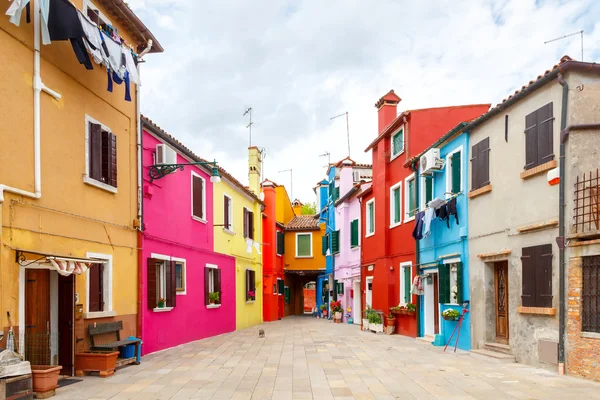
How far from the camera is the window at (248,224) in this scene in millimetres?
24453

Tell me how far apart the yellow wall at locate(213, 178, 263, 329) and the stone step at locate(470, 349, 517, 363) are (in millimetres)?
10238

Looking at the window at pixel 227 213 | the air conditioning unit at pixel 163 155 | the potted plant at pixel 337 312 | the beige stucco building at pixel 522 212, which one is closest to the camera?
the beige stucco building at pixel 522 212

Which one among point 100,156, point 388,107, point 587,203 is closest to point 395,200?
point 388,107

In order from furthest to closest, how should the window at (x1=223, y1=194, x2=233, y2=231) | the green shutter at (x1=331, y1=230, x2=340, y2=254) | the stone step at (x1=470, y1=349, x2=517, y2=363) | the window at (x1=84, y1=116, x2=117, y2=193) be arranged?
the green shutter at (x1=331, y1=230, x2=340, y2=254)
the window at (x1=223, y1=194, x2=233, y2=231)
the stone step at (x1=470, y1=349, x2=517, y2=363)
the window at (x1=84, y1=116, x2=117, y2=193)

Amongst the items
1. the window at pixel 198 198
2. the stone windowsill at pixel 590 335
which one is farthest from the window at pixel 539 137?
the window at pixel 198 198

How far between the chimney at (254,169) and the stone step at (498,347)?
16.8 meters

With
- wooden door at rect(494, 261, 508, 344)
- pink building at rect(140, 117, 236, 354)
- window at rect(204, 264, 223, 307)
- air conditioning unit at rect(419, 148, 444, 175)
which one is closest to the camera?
wooden door at rect(494, 261, 508, 344)

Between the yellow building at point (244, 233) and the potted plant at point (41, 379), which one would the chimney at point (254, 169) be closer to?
the yellow building at point (244, 233)

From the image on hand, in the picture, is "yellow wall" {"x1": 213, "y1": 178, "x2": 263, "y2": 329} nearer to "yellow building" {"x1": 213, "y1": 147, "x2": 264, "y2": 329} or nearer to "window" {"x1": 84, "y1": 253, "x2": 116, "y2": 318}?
"yellow building" {"x1": 213, "y1": 147, "x2": 264, "y2": 329}

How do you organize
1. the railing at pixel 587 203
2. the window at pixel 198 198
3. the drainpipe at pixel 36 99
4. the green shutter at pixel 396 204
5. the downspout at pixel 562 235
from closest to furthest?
the drainpipe at pixel 36 99, the railing at pixel 587 203, the downspout at pixel 562 235, the window at pixel 198 198, the green shutter at pixel 396 204

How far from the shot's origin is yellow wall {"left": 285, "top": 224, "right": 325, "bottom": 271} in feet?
116

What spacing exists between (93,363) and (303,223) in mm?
26608

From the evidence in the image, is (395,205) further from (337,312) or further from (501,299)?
(337,312)

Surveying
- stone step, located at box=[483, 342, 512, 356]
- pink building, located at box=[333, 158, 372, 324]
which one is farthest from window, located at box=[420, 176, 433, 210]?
pink building, located at box=[333, 158, 372, 324]
